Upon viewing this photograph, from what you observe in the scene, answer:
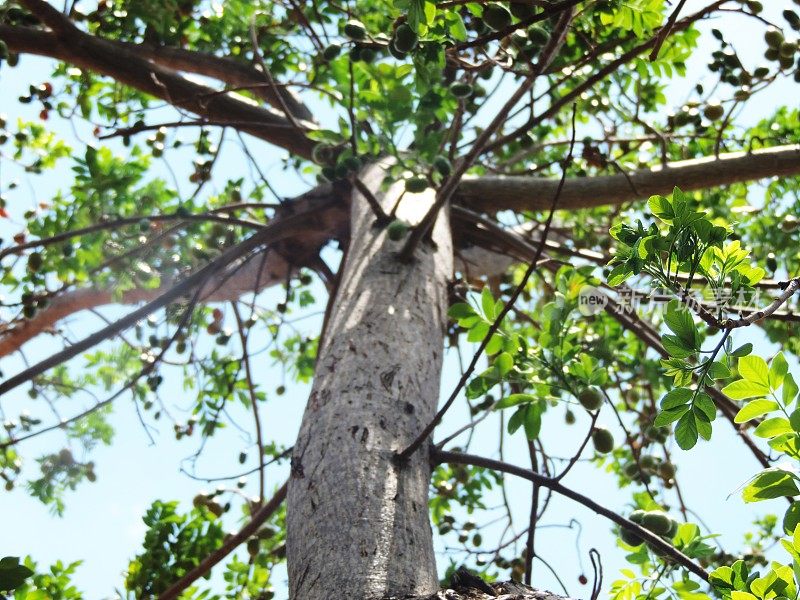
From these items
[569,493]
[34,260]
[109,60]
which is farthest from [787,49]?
[34,260]

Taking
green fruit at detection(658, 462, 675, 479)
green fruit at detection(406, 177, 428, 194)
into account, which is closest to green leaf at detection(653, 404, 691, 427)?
green fruit at detection(406, 177, 428, 194)

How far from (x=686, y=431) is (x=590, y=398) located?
72 centimetres

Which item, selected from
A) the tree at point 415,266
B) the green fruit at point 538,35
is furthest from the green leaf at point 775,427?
the green fruit at point 538,35

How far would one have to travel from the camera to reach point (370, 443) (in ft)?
5.25

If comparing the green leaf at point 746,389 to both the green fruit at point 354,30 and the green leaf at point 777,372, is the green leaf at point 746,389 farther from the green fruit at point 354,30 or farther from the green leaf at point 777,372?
the green fruit at point 354,30

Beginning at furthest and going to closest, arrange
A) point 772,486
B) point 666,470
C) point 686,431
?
1. point 666,470
2. point 686,431
3. point 772,486

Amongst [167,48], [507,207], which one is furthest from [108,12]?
[507,207]

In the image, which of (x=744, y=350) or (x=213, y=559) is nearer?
(x=744, y=350)

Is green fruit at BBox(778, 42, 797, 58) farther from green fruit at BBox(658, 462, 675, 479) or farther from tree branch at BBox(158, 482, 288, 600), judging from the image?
tree branch at BBox(158, 482, 288, 600)

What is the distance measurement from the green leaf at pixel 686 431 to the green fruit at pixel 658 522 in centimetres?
73

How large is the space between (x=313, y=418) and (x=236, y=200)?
9.71 feet

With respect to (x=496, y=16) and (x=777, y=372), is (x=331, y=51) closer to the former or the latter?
(x=496, y=16)

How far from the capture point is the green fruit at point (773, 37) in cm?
310

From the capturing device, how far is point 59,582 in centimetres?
237
